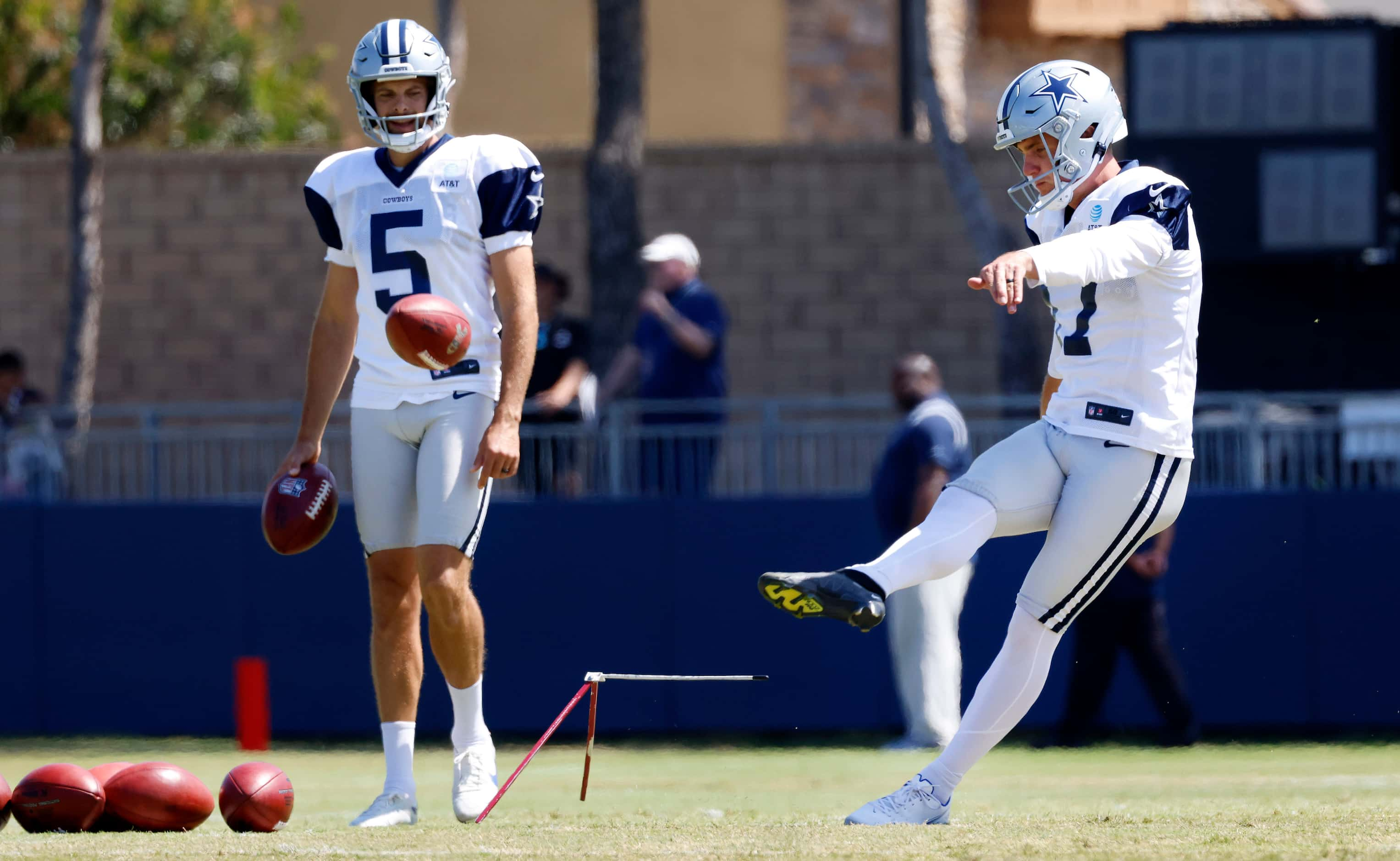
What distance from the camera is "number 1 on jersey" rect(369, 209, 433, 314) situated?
5766mm

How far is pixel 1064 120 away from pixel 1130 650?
4.84 metres

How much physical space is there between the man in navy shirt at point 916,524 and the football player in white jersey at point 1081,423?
143 inches

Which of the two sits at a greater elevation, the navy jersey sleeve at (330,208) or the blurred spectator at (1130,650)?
the navy jersey sleeve at (330,208)

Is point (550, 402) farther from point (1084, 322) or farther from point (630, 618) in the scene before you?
point (1084, 322)

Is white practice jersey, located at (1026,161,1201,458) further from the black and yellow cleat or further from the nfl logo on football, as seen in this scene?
the nfl logo on football

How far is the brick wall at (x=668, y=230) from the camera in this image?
17.7 m

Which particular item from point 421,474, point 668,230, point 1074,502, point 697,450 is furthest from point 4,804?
point 668,230

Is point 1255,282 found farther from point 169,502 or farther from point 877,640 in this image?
point 169,502

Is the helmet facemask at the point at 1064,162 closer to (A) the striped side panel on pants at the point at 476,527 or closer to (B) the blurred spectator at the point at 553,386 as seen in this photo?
(A) the striped side panel on pants at the point at 476,527

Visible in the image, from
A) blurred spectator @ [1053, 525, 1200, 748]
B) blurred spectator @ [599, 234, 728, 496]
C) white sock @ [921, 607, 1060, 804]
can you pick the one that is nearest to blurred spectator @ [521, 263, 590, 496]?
blurred spectator @ [599, 234, 728, 496]

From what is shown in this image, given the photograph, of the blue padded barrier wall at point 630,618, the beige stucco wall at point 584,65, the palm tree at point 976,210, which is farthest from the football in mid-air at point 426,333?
the beige stucco wall at point 584,65

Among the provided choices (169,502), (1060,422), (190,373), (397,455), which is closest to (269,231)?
(190,373)

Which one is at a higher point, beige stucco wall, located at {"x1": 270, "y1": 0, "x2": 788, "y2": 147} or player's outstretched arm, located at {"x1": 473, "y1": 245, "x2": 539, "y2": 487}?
beige stucco wall, located at {"x1": 270, "y1": 0, "x2": 788, "y2": 147}

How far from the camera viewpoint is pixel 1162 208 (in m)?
4.95
